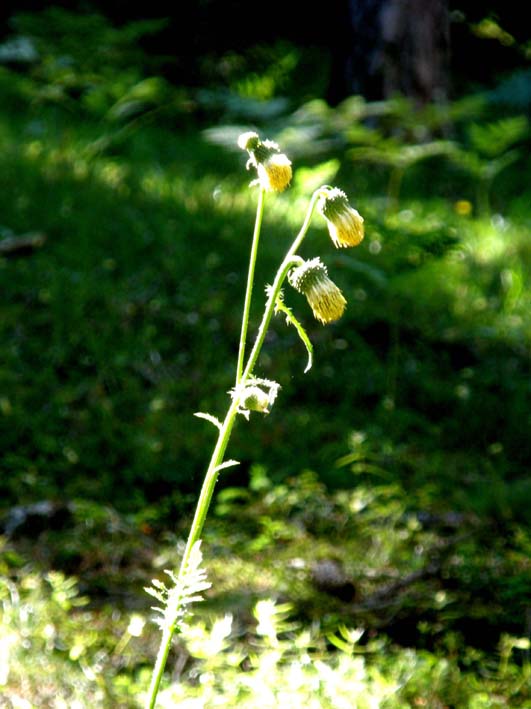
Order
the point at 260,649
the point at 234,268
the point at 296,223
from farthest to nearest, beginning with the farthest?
the point at 296,223, the point at 234,268, the point at 260,649

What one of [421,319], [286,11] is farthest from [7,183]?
[286,11]

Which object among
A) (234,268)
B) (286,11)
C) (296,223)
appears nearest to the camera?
(234,268)

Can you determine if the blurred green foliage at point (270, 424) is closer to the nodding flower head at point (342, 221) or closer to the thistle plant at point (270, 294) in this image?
the thistle plant at point (270, 294)

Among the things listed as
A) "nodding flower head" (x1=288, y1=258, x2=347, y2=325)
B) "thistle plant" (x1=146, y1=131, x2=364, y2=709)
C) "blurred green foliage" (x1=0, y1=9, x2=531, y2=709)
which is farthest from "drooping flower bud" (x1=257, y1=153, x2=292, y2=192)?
"blurred green foliage" (x1=0, y1=9, x2=531, y2=709)

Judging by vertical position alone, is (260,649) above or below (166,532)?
above

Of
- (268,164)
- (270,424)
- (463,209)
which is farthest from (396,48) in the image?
(268,164)

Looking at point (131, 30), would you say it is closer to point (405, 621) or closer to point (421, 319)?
point (421, 319)

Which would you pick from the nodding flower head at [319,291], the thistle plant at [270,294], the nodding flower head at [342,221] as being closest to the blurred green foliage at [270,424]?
the thistle plant at [270,294]
